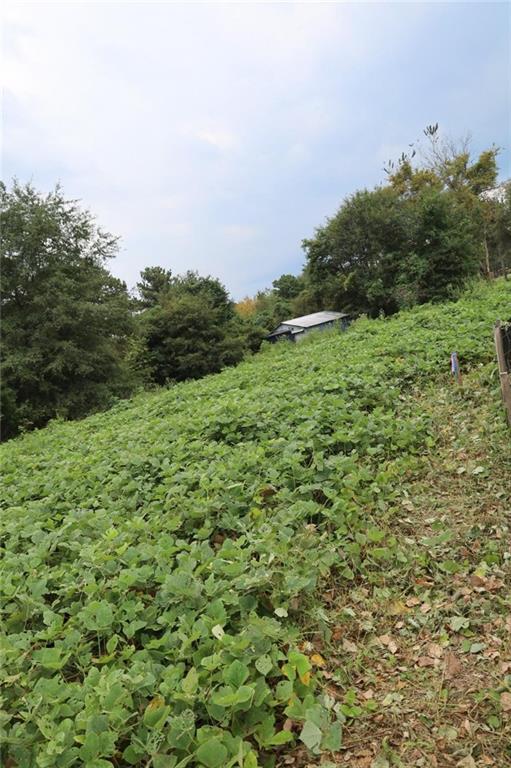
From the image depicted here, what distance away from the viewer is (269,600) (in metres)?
1.59

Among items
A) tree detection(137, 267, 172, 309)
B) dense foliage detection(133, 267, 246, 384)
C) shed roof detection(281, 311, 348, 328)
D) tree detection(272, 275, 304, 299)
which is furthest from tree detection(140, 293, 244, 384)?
tree detection(272, 275, 304, 299)

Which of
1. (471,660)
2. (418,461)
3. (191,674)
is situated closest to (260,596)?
(191,674)

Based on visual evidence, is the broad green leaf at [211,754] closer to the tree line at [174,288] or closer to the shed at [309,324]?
the tree line at [174,288]

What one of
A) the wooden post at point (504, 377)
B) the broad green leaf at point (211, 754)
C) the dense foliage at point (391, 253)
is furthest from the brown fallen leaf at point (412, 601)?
the dense foliage at point (391, 253)

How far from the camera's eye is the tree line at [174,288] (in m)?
11.4

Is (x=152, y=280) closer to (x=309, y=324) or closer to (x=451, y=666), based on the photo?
(x=309, y=324)

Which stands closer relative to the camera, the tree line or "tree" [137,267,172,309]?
the tree line

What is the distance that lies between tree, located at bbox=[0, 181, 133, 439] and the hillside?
8.91 m

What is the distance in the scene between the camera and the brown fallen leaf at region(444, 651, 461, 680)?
56.5 inches

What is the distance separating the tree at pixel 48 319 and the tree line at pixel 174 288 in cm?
3

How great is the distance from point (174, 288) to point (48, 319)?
11408mm

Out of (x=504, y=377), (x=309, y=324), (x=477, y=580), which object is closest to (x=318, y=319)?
(x=309, y=324)

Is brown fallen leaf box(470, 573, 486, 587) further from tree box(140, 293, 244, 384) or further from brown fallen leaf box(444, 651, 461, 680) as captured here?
tree box(140, 293, 244, 384)

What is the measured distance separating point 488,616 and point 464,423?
193cm
